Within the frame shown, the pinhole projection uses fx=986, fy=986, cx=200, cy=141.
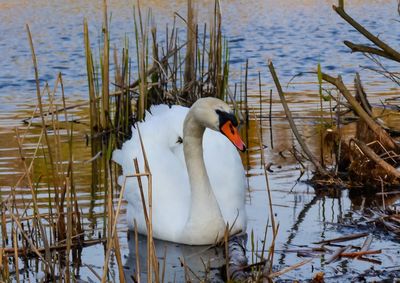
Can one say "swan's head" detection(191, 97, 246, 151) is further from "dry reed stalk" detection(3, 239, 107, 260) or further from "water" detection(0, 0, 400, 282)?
"dry reed stalk" detection(3, 239, 107, 260)

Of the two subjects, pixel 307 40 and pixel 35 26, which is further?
pixel 35 26

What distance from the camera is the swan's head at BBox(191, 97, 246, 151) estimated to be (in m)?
5.92

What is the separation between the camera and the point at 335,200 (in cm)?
739

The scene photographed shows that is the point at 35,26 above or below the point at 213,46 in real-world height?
below

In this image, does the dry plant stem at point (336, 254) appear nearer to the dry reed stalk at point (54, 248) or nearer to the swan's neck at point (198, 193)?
the swan's neck at point (198, 193)

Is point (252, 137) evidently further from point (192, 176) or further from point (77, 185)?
point (192, 176)

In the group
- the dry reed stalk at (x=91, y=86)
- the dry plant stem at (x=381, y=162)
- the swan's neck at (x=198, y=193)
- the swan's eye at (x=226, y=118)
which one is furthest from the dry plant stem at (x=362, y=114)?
the dry reed stalk at (x=91, y=86)

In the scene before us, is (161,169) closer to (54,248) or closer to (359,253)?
(54,248)

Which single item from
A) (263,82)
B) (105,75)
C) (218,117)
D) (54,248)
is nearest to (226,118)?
(218,117)

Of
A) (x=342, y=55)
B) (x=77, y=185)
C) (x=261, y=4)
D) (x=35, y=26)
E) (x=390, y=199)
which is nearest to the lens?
(x=390, y=199)

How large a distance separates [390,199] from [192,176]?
1606mm

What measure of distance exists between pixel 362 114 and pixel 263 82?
762 centimetres

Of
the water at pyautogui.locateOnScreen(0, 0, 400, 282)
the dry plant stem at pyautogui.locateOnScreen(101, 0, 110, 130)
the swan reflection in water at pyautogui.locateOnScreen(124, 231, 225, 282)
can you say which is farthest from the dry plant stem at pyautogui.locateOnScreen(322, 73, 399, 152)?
the dry plant stem at pyautogui.locateOnScreen(101, 0, 110, 130)

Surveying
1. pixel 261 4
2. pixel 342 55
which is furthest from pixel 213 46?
pixel 261 4
